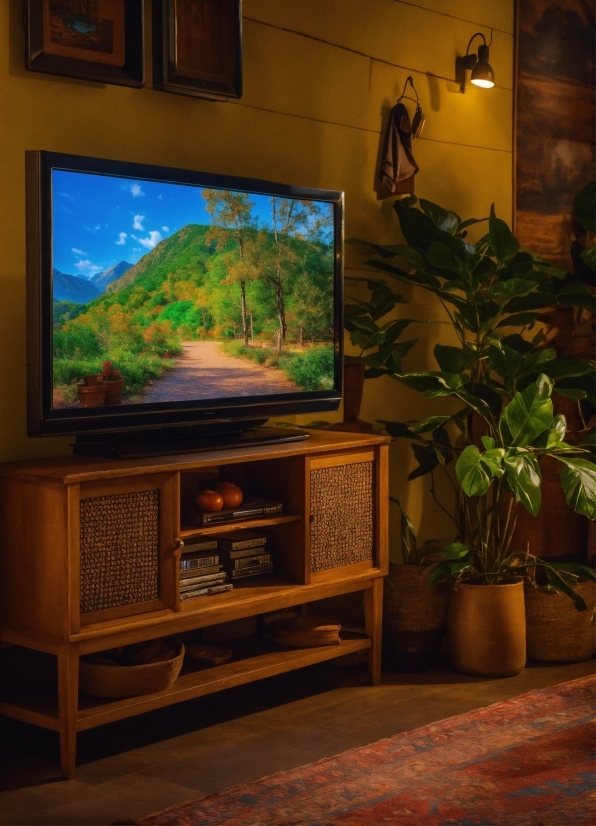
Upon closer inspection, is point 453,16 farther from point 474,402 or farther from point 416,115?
point 474,402

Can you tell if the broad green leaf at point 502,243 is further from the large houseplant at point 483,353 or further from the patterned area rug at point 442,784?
the patterned area rug at point 442,784

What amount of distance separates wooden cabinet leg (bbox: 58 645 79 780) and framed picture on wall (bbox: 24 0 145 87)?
161 centimetres

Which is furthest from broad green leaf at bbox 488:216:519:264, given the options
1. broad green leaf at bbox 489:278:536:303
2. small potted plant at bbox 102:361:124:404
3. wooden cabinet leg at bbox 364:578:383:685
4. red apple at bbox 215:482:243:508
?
small potted plant at bbox 102:361:124:404

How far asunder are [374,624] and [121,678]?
3.39 feet

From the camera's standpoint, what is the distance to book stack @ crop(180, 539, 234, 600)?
11.2 feet

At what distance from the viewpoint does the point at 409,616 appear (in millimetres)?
4105

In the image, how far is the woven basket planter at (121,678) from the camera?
3.20m

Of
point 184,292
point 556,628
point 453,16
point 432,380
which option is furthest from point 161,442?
point 453,16

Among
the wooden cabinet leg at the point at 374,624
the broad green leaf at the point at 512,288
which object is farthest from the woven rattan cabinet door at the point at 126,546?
the broad green leaf at the point at 512,288

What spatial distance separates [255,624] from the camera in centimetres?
408

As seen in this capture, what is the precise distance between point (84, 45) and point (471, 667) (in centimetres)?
237

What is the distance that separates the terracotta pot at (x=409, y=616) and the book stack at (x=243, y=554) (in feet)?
1.91

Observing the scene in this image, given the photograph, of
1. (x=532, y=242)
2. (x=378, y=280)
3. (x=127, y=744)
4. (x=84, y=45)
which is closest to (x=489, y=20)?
(x=532, y=242)

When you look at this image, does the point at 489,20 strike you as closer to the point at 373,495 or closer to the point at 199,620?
the point at 373,495
